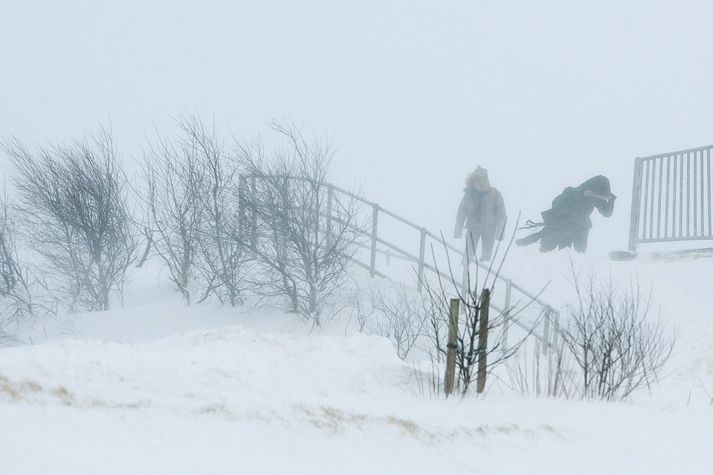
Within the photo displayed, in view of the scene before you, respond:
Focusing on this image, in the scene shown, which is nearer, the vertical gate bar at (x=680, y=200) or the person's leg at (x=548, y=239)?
the vertical gate bar at (x=680, y=200)

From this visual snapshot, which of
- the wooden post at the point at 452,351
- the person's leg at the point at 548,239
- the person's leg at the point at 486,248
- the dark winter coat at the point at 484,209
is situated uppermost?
the dark winter coat at the point at 484,209

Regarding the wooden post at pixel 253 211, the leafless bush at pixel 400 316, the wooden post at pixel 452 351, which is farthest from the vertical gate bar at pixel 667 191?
the wooden post at pixel 452 351

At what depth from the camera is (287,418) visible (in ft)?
16.4

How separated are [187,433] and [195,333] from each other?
10.0 ft

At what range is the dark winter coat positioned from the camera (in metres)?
15.9

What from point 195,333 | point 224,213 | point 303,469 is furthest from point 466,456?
point 224,213

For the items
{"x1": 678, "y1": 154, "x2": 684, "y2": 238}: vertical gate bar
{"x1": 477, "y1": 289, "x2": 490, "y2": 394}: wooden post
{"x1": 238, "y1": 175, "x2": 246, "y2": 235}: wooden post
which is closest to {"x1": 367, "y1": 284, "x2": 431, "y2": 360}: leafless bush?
{"x1": 238, "y1": 175, "x2": 246, "y2": 235}: wooden post

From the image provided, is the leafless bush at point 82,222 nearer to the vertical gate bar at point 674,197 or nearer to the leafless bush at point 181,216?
the leafless bush at point 181,216

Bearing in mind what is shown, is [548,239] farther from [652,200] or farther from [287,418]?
[287,418]

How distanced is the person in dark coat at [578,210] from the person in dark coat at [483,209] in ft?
2.81

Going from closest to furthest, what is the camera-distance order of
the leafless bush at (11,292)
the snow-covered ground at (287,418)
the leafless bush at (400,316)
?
the snow-covered ground at (287,418)
the leafless bush at (400,316)
the leafless bush at (11,292)

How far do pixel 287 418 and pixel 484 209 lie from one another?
1130 centimetres

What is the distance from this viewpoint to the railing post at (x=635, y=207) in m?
15.5

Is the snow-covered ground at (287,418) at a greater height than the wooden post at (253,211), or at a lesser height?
lesser
